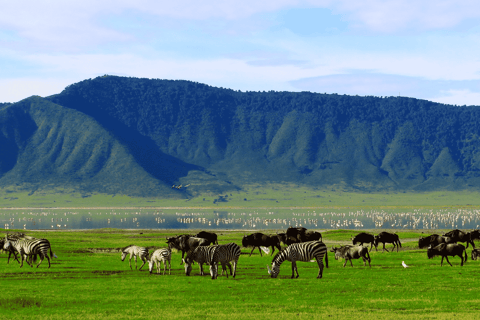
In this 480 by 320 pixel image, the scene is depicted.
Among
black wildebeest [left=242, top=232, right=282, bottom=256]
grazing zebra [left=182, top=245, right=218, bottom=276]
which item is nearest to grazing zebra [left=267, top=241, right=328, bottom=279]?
grazing zebra [left=182, top=245, right=218, bottom=276]

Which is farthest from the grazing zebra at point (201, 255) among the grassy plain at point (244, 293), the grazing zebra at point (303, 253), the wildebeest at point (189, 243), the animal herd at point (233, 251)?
the wildebeest at point (189, 243)

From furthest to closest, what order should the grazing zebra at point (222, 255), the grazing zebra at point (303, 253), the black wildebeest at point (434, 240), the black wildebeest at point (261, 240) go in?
the black wildebeest at point (261, 240)
the black wildebeest at point (434, 240)
the grazing zebra at point (303, 253)
the grazing zebra at point (222, 255)

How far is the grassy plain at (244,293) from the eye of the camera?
70.7ft

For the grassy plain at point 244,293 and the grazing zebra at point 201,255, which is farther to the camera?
the grazing zebra at point 201,255

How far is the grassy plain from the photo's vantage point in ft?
70.7

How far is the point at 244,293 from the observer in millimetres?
26062

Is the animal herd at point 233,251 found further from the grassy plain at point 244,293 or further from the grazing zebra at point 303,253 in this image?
the grassy plain at point 244,293

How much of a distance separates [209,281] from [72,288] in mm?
6435

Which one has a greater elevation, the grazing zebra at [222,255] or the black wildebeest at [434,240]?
the grazing zebra at [222,255]

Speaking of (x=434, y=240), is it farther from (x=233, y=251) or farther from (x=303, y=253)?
(x=233, y=251)

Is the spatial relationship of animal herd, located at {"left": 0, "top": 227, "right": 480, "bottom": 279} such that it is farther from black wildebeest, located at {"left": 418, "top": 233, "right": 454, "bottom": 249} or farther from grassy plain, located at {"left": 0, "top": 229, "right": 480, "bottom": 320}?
grassy plain, located at {"left": 0, "top": 229, "right": 480, "bottom": 320}

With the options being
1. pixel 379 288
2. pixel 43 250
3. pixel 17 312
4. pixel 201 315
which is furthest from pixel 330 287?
pixel 43 250

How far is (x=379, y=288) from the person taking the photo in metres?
27.3

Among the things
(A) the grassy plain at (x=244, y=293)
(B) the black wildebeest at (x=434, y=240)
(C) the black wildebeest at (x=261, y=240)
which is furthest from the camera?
(C) the black wildebeest at (x=261, y=240)
